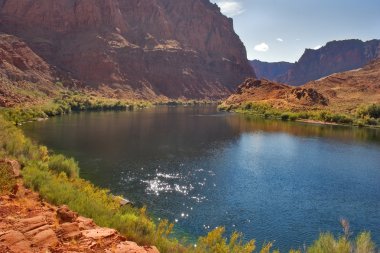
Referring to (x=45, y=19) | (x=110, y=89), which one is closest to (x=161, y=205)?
(x=110, y=89)

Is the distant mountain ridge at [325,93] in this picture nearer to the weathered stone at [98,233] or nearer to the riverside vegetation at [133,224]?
the riverside vegetation at [133,224]

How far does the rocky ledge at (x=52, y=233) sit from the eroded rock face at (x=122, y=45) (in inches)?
4843

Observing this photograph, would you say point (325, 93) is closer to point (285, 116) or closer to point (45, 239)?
point (285, 116)

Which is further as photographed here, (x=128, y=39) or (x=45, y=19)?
(x=128, y=39)

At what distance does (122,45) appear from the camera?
152 meters

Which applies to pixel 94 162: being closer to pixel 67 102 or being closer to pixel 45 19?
pixel 67 102

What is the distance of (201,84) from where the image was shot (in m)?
174

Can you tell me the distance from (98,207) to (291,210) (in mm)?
12508

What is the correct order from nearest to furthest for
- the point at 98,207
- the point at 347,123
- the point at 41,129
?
the point at 98,207 < the point at 41,129 < the point at 347,123

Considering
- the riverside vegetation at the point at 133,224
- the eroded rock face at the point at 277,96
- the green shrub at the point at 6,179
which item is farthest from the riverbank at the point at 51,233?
the eroded rock face at the point at 277,96

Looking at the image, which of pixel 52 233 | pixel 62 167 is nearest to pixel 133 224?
pixel 52 233

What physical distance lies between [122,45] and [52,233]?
484ft

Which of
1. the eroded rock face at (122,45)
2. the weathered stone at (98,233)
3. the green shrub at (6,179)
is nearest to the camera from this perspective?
the weathered stone at (98,233)

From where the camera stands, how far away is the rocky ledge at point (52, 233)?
9.80 metres
